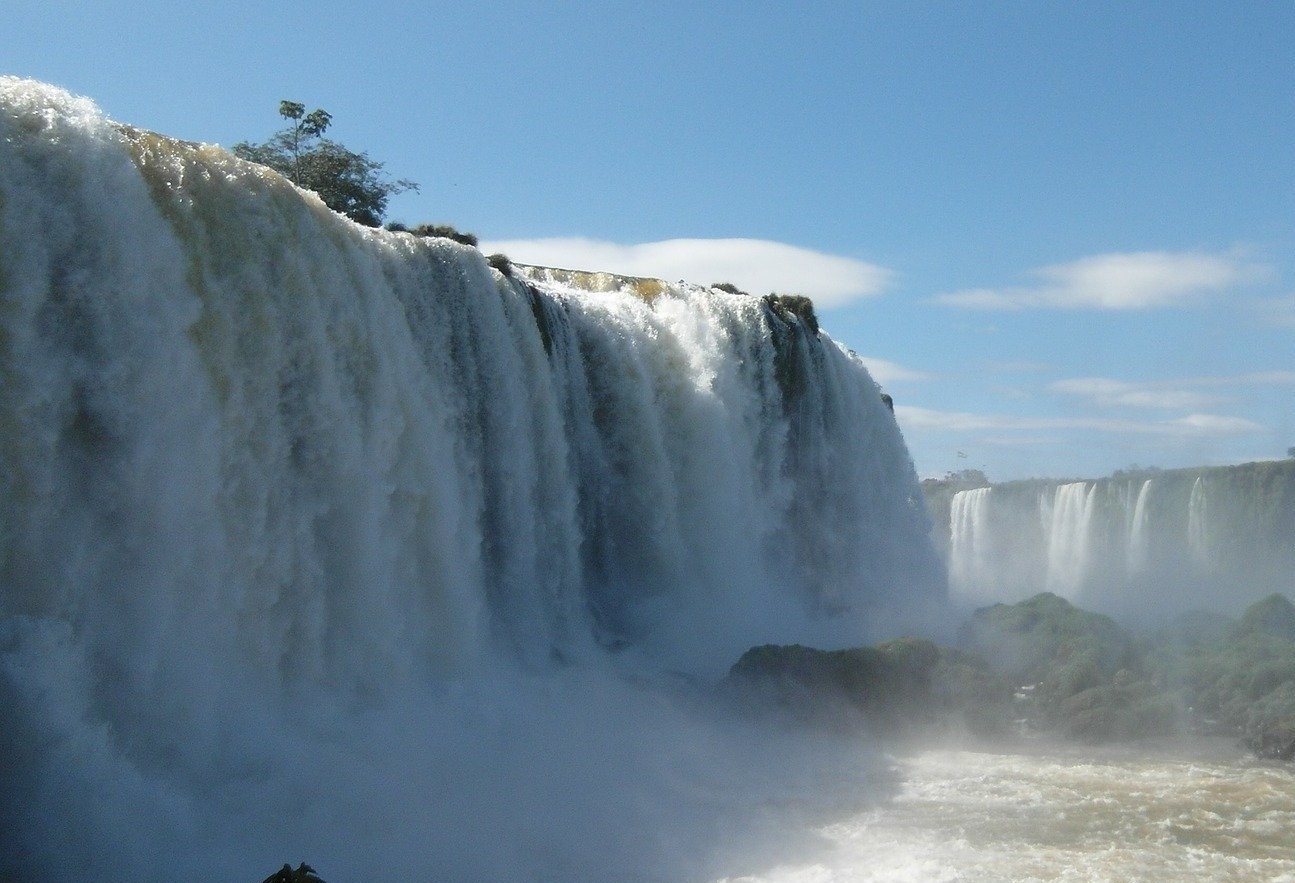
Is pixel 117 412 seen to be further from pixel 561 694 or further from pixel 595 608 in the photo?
pixel 595 608

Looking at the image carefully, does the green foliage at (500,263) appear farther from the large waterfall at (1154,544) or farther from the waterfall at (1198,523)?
the waterfall at (1198,523)

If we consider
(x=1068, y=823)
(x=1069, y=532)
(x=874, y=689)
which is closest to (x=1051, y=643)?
(x=874, y=689)

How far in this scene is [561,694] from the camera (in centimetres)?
1335

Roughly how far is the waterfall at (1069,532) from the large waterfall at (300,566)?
81.8 ft

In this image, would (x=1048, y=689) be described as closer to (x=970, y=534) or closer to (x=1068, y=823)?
(x=1068, y=823)

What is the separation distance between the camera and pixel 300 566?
10.5 m

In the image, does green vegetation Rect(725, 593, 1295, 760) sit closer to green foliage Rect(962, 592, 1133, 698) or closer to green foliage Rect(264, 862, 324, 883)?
green foliage Rect(962, 592, 1133, 698)

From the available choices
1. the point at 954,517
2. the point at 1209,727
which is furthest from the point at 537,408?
the point at 954,517

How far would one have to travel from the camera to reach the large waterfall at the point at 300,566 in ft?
25.7

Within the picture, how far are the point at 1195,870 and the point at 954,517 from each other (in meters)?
36.9

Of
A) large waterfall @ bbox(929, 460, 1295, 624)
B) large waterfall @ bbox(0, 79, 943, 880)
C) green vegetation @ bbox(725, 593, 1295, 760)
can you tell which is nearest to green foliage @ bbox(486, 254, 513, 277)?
large waterfall @ bbox(0, 79, 943, 880)

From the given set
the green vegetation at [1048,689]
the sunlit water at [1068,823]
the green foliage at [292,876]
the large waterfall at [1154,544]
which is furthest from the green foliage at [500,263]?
the large waterfall at [1154,544]

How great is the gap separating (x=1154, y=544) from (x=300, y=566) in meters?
32.7

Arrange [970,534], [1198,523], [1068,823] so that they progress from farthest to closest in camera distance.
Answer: [970,534]
[1198,523]
[1068,823]
